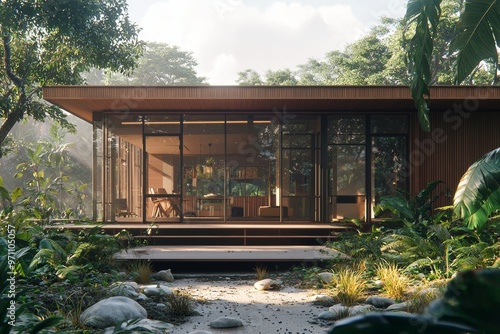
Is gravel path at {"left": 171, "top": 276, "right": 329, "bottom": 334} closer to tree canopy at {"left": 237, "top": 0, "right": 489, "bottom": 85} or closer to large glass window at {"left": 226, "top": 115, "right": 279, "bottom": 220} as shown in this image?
large glass window at {"left": 226, "top": 115, "right": 279, "bottom": 220}

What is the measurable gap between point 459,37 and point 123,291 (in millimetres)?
4966

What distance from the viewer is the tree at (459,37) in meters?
5.71

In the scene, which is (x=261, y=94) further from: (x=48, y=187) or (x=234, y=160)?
(x=48, y=187)

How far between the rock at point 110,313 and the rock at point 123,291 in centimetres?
58

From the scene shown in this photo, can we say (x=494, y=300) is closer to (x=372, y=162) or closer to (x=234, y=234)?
(x=234, y=234)

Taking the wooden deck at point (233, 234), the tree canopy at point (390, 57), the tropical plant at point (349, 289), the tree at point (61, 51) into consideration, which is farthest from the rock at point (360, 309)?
the tree canopy at point (390, 57)

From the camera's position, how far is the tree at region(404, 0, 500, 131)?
18.7 ft

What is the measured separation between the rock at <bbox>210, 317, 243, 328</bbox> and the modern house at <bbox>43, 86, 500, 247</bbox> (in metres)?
6.71

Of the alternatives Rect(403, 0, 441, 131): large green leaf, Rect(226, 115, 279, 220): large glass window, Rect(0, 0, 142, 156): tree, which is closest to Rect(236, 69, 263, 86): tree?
Rect(0, 0, 142, 156): tree

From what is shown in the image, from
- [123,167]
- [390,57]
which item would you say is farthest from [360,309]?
[390,57]

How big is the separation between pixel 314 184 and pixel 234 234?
232cm

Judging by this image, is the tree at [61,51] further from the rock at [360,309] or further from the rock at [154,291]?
the rock at [360,309]

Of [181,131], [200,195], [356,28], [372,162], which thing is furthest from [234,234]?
[356,28]

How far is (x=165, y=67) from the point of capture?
129ft
